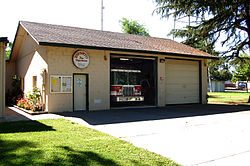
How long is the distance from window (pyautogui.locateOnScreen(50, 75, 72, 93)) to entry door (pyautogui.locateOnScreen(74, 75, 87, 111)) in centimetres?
39

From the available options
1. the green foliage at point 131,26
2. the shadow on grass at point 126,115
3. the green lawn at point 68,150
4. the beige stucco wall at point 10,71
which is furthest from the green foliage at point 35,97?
the green foliage at point 131,26

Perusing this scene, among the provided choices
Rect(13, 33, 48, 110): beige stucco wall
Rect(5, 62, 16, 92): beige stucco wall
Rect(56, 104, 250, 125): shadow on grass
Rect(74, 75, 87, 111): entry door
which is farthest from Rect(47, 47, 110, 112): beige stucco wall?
Rect(5, 62, 16, 92): beige stucco wall

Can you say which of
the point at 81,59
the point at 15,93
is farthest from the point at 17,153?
the point at 15,93

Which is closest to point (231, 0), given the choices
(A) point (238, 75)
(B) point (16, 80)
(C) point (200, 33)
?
(C) point (200, 33)

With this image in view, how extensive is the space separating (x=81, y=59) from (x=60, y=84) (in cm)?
180

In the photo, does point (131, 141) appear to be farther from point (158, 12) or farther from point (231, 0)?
point (158, 12)

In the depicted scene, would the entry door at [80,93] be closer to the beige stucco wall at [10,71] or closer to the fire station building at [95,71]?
the fire station building at [95,71]

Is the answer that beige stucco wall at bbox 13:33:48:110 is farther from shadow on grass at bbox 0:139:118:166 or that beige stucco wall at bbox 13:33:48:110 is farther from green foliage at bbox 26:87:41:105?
shadow on grass at bbox 0:139:118:166

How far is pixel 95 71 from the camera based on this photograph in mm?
13211

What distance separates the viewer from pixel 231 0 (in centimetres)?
1642

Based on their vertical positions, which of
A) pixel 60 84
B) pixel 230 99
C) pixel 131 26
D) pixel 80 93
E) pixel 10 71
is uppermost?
pixel 131 26

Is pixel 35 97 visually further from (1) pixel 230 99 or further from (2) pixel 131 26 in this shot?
(2) pixel 131 26

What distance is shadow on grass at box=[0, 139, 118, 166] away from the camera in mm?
4254

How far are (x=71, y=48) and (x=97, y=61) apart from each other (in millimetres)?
1651
